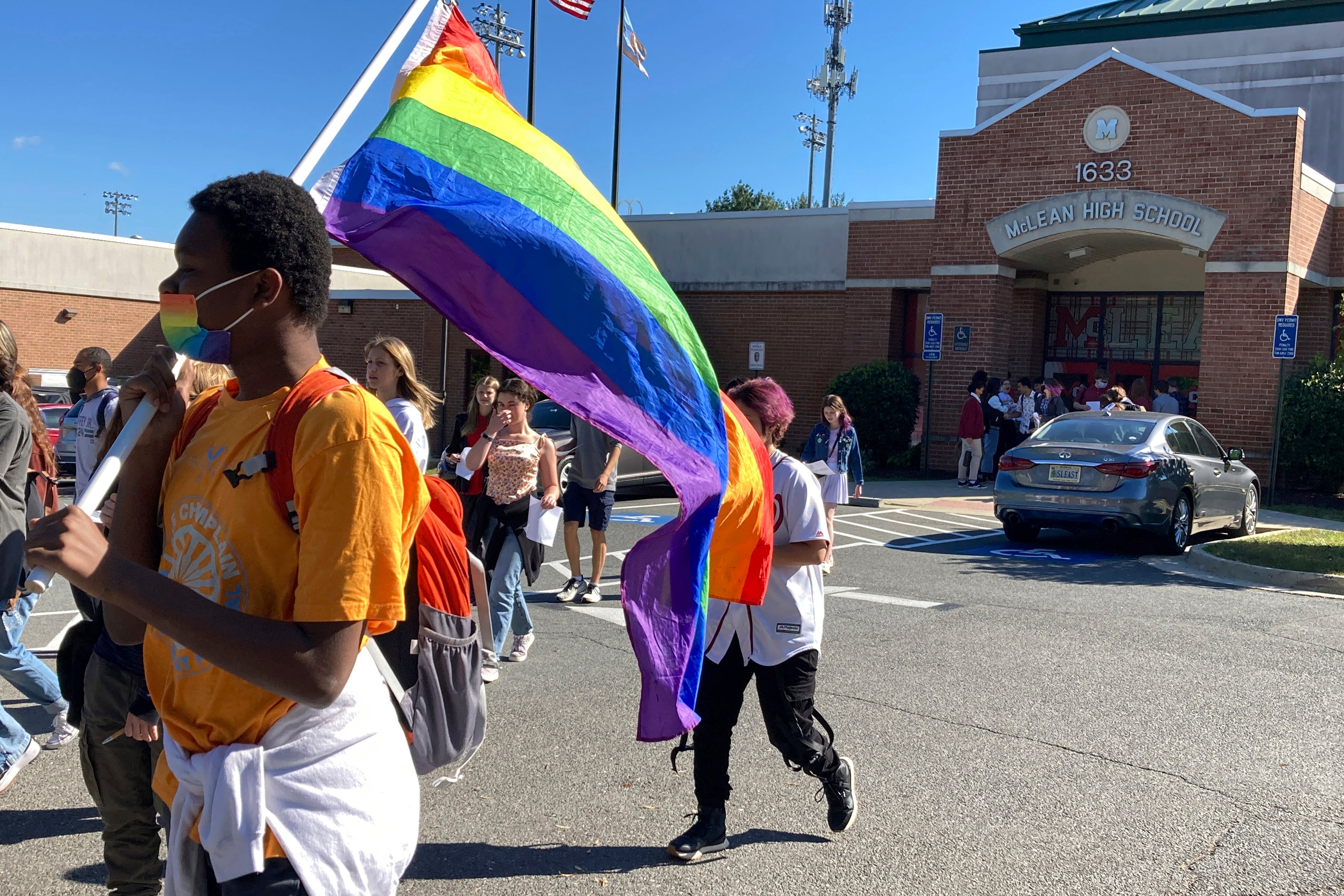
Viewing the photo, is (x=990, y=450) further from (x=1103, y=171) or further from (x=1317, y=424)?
(x=1103, y=171)

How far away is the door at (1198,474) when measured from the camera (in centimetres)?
1347

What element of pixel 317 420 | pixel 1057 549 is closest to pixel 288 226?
pixel 317 420

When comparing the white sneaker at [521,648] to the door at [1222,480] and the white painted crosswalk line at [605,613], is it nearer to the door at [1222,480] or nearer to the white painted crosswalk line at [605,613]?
the white painted crosswalk line at [605,613]

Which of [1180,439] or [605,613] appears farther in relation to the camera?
[1180,439]

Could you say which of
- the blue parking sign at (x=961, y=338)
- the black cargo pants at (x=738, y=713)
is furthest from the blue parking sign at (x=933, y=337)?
the black cargo pants at (x=738, y=713)

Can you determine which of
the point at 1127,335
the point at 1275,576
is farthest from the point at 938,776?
the point at 1127,335

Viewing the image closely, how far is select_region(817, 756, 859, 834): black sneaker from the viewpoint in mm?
4660

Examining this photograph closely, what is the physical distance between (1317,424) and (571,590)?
1479 cm

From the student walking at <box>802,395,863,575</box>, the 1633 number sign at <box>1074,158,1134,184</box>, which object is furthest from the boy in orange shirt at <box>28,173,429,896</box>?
the 1633 number sign at <box>1074,158,1134,184</box>

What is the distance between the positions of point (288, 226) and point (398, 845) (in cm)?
114

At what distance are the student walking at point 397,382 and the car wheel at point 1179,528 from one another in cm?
962

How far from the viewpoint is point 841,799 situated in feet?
15.3

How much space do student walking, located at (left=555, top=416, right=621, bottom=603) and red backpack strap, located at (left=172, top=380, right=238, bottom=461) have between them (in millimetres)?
A: 7080

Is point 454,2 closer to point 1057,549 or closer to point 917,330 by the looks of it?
point 1057,549
